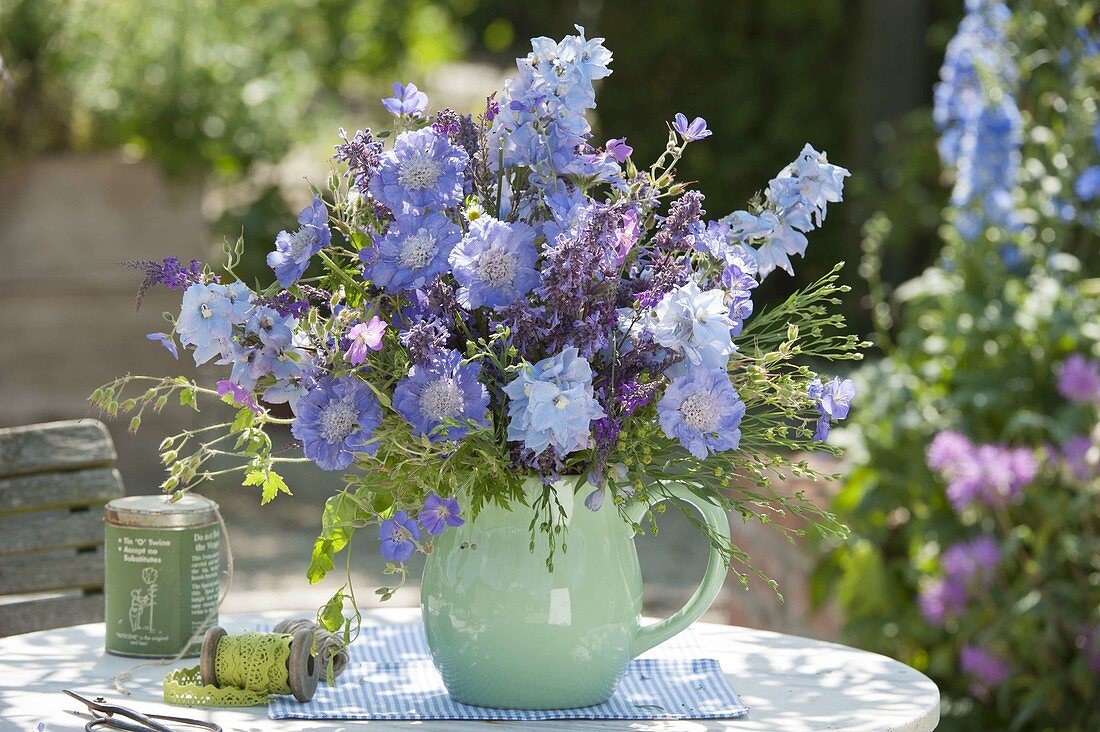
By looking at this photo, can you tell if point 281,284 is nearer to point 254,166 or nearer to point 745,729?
point 745,729

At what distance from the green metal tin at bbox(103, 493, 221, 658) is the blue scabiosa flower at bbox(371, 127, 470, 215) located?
18.5 inches

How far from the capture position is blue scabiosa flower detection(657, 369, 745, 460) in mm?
1239

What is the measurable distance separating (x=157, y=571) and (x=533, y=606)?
0.46m

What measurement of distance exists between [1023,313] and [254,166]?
3.64 metres

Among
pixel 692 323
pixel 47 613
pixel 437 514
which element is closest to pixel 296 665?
pixel 437 514

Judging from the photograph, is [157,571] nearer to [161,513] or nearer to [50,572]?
[161,513]

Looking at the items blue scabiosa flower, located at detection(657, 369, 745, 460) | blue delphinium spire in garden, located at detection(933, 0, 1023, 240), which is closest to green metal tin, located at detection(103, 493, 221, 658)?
blue scabiosa flower, located at detection(657, 369, 745, 460)

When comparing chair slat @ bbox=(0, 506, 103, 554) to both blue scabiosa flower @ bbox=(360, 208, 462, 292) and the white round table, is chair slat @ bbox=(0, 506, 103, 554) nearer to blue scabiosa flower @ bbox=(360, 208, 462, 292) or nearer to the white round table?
the white round table

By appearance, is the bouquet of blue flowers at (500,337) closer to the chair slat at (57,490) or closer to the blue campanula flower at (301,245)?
the blue campanula flower at (301,245)

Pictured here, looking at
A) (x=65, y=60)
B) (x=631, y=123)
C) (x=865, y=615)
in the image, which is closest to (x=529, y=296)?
(x=865, y=615)

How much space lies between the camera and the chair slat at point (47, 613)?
2.17 m

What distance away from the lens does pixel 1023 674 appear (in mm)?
2959

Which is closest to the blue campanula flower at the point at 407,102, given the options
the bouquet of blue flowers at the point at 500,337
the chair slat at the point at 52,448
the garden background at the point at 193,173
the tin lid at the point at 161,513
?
the bouquet of blue flowers at the point at 500,337

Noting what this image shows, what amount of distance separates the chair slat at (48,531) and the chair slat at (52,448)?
0.23 ft
